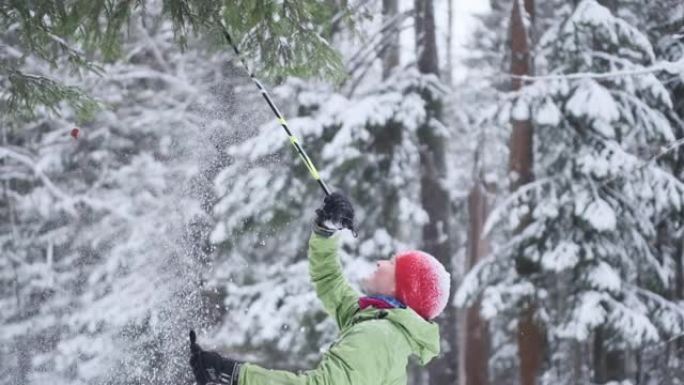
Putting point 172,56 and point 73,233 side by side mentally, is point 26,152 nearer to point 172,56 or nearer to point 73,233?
point 73,233

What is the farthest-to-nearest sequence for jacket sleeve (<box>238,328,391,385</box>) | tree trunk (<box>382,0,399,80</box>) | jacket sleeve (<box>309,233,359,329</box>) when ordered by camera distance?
tree trunk (<box>382,0,399,80</box>) → jacket sleeve (<box>309,233,359,329</box>) → jacket sleeve (<box>238,328,391,385</box>)

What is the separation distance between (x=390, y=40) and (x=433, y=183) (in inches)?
101

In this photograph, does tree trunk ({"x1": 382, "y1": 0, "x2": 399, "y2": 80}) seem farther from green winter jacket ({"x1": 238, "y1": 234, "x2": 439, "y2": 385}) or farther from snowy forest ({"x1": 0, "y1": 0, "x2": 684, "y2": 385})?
green winter jacket ({"x1": 238, "y1": 234, "x2": 439, "y2": 385})

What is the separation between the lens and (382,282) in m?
3.62

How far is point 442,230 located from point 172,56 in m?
7.11

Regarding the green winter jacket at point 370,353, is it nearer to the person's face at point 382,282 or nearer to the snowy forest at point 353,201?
the person's face at point 382,282

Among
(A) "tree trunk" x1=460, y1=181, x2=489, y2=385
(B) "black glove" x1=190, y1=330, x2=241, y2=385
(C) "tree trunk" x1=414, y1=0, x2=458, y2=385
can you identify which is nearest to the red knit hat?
(B) "black glove" x1=190, y1=330, x2=241, y2=385

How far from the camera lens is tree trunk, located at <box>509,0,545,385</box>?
11.4 meters

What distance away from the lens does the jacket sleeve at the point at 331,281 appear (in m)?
4.23

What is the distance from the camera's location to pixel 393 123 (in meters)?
12.8

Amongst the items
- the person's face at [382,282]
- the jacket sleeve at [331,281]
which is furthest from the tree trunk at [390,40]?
the person's face at [382,282]

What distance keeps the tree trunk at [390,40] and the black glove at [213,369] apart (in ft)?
34.8

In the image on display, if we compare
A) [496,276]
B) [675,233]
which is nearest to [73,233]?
[496,276]

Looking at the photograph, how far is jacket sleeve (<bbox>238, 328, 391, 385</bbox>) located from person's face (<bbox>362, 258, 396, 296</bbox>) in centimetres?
44
